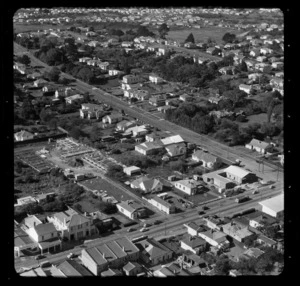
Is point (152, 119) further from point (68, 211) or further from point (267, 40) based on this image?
point (267, 40)

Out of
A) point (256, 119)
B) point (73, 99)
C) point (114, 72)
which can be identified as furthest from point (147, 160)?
point (114, 72)

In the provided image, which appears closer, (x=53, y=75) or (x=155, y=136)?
(x=155, y=136)

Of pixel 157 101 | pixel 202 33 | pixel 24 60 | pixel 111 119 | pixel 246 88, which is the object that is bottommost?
pixel 111 119

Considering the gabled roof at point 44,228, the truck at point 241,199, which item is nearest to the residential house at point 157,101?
the truck at point 241,199

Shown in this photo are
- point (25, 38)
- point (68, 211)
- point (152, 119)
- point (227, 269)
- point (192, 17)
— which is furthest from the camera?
point (192, 17)

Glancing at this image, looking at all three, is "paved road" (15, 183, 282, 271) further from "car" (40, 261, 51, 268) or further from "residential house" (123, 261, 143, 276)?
"residential house" (123, 261, 143, 276)

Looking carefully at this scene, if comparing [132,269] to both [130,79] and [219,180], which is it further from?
[130,79]
